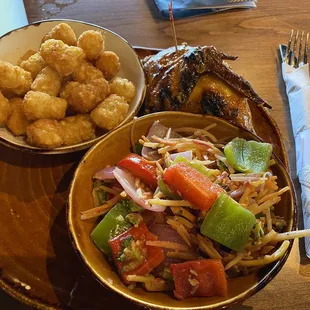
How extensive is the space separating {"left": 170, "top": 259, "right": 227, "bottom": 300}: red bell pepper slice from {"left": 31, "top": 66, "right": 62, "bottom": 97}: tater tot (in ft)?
3.11

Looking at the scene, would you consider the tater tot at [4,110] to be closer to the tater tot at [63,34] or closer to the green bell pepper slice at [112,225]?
the tater tot at [63,34]

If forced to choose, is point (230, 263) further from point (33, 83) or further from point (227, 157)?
point (33, 83)

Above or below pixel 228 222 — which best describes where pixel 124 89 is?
above

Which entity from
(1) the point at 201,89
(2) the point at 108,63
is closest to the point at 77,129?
(2) the point at 108,63

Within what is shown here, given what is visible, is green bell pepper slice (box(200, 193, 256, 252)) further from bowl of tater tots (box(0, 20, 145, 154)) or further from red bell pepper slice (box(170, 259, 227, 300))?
bowl of tater tots (box(0, 20, 145, 154))

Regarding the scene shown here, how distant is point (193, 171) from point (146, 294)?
17.3 inches

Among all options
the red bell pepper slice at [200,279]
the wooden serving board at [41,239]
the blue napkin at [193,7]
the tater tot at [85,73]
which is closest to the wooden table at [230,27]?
the blue napkin at [193,7]

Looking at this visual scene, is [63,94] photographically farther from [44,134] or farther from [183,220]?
[183,220]

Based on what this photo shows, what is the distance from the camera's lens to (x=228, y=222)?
4.47 feet

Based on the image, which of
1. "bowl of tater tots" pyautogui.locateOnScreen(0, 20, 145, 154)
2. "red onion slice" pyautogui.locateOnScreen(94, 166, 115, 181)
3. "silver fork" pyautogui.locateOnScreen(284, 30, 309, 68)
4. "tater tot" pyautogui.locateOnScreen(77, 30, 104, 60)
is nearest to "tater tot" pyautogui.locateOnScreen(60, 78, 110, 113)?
"bowl of tater tots" pyautogui.locateOnScreen(0, 20, 145, 154)

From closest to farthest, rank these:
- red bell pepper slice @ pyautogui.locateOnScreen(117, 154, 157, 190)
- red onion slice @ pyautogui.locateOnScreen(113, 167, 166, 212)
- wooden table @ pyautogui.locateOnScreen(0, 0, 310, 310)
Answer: red onion slice @ pyautogui.locateOnScreen(113, 167, 166, 212)
red bell pepper slice @ pyautogui.locateOnScreen(117, 154, 157, 190)
wooden table @ pyautogui.locateOnScreen(0, 0, 310, 310)

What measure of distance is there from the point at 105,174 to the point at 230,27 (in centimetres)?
165

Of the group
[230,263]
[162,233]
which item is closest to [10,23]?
[162,233]

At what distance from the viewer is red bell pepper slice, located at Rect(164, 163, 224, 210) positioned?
138cm
